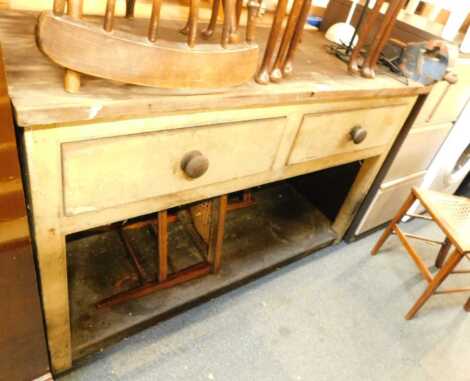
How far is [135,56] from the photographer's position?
58 centimetres

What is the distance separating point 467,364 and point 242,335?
87cm

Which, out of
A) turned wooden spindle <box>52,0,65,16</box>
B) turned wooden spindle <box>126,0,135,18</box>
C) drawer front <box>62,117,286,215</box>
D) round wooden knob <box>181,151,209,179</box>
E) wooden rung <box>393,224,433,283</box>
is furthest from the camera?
wooden rung <box>393,224,433,283</box>

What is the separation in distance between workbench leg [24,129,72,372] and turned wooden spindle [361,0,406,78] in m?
0.90

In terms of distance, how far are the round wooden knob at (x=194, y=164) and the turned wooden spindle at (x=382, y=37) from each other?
2.04 feet

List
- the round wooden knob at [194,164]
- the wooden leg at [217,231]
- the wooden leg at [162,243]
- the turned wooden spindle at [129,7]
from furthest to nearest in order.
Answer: the wooden leg at [217,231] → the wooden leg at [162,243] → the turned wooden spindle at [129,7] → the round wooden knob at [194,164]

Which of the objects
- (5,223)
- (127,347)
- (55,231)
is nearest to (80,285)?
(127,347)

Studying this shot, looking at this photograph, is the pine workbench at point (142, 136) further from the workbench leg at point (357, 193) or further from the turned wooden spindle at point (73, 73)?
the workbench leg at point (357, 193)

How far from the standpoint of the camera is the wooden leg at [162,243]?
111 centimetres

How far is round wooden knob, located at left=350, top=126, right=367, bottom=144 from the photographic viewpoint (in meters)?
1.12

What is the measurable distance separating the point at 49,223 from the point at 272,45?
614 mm

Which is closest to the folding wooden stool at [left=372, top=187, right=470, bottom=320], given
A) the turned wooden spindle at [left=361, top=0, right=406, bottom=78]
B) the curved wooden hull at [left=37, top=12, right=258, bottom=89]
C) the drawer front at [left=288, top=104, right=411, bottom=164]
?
the drawer front at [left=288, top=104, right=411, bottom=164]

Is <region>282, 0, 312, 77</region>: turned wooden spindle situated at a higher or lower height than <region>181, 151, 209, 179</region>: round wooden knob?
higher

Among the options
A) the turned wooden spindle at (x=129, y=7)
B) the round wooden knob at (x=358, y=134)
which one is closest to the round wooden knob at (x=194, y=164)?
the turned wooden spindle at (x=129, y=7)

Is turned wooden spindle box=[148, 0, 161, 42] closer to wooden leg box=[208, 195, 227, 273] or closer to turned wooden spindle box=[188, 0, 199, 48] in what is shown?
turned wooden spindle box=[188, 0, 199, 48]
